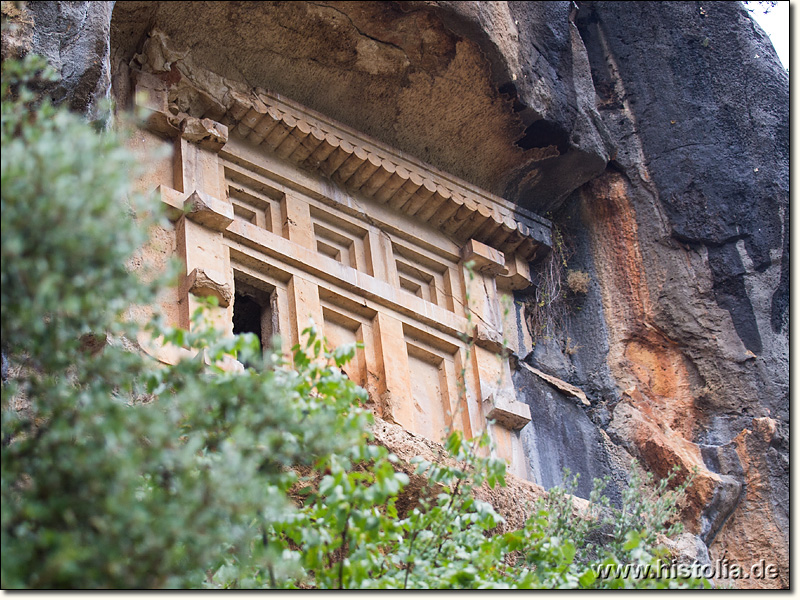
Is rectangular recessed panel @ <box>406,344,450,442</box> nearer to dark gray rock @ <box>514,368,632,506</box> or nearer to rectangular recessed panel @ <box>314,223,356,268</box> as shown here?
dark gray rock @ <box>514,368,632,506</box>

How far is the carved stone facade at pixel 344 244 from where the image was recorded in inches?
317

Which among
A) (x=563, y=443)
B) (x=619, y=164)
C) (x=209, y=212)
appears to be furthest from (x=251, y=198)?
(x=619, y=164)

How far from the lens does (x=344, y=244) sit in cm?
902

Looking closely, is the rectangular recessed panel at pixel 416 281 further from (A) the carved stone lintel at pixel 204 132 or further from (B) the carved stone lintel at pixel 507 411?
(A) the carved stone lintel at pixel 204 132

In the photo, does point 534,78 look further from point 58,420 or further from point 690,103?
point 58,420

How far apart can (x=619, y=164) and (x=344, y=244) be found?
9.50 ft

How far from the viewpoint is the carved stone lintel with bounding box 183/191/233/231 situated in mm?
7863

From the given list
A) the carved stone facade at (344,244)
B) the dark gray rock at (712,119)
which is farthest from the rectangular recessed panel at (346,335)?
the dark gray rock at (712,119)

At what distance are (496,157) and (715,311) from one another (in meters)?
2.22

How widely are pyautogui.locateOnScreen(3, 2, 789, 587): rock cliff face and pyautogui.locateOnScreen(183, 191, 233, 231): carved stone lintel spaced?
3.38ft

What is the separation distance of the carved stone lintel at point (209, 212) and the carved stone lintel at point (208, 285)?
0.49m

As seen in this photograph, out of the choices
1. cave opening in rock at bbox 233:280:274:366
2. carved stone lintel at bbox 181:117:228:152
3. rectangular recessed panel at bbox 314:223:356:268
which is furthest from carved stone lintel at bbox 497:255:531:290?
carved stone lintel at bbox 181:117:228:152

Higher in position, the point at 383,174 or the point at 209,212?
the point at 383,174

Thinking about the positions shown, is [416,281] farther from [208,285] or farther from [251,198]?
[208,285]
